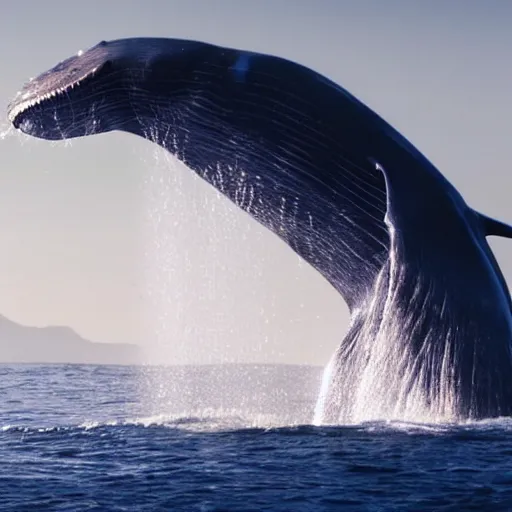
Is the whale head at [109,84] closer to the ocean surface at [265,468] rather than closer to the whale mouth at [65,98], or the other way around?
the whale mouth at [65,98]

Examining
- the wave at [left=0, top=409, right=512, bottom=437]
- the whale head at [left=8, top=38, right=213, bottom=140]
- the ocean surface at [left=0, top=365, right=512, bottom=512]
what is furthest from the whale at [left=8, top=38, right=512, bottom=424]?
the ocean surface at [left=0, top=365, right=512, bottom=512]

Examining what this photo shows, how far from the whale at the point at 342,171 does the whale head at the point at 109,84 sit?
1 cm

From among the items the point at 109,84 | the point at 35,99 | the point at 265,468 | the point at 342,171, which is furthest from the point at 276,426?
the point at 35,99

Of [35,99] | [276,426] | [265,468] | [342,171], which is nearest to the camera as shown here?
[265,468]

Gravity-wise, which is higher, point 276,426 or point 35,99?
point 35,99

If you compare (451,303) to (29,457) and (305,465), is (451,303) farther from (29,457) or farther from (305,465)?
(29,457)

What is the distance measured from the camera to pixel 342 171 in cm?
991

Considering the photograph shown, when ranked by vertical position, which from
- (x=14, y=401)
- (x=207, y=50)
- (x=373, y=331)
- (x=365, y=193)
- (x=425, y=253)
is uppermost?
(x=207, y=50)

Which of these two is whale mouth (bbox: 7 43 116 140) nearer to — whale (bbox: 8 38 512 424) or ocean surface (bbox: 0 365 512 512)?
whale (bbox: 8 38 512 424)

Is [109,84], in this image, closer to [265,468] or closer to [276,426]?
[265,468]

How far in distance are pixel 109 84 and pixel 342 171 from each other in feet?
8.25

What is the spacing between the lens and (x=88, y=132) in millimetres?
10102

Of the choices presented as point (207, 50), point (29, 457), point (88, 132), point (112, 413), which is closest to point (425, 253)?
point (207, 50)

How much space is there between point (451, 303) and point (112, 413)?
10.7 metres
